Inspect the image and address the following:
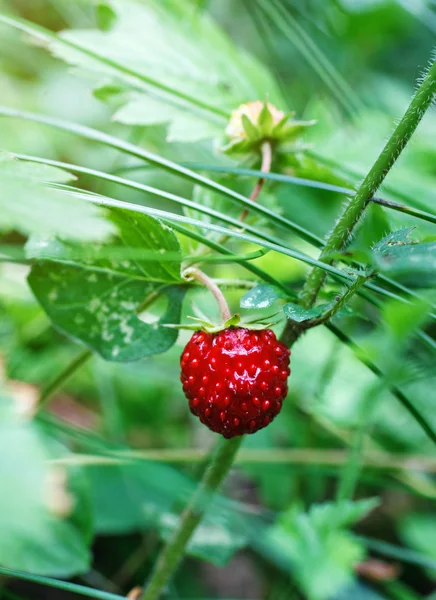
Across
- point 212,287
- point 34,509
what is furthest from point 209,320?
point 34,509

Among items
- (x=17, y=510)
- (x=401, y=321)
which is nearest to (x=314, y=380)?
(x=17, y=510)

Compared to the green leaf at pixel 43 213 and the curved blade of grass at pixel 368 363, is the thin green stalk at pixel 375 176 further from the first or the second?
the green leaf at pixel 43 213

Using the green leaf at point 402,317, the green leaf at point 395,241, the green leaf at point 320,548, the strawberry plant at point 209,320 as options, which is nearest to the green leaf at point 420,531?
the strawberry plant at point 209,320

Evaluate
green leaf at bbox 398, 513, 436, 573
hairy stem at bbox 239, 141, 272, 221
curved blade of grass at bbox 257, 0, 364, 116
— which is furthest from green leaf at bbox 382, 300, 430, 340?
green leaf at bbox 398, 513, 436, 573

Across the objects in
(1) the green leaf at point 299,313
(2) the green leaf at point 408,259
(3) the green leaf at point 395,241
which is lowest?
(1) the green leaf at point 299,313

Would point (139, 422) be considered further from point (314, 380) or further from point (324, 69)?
point (324, 69)
